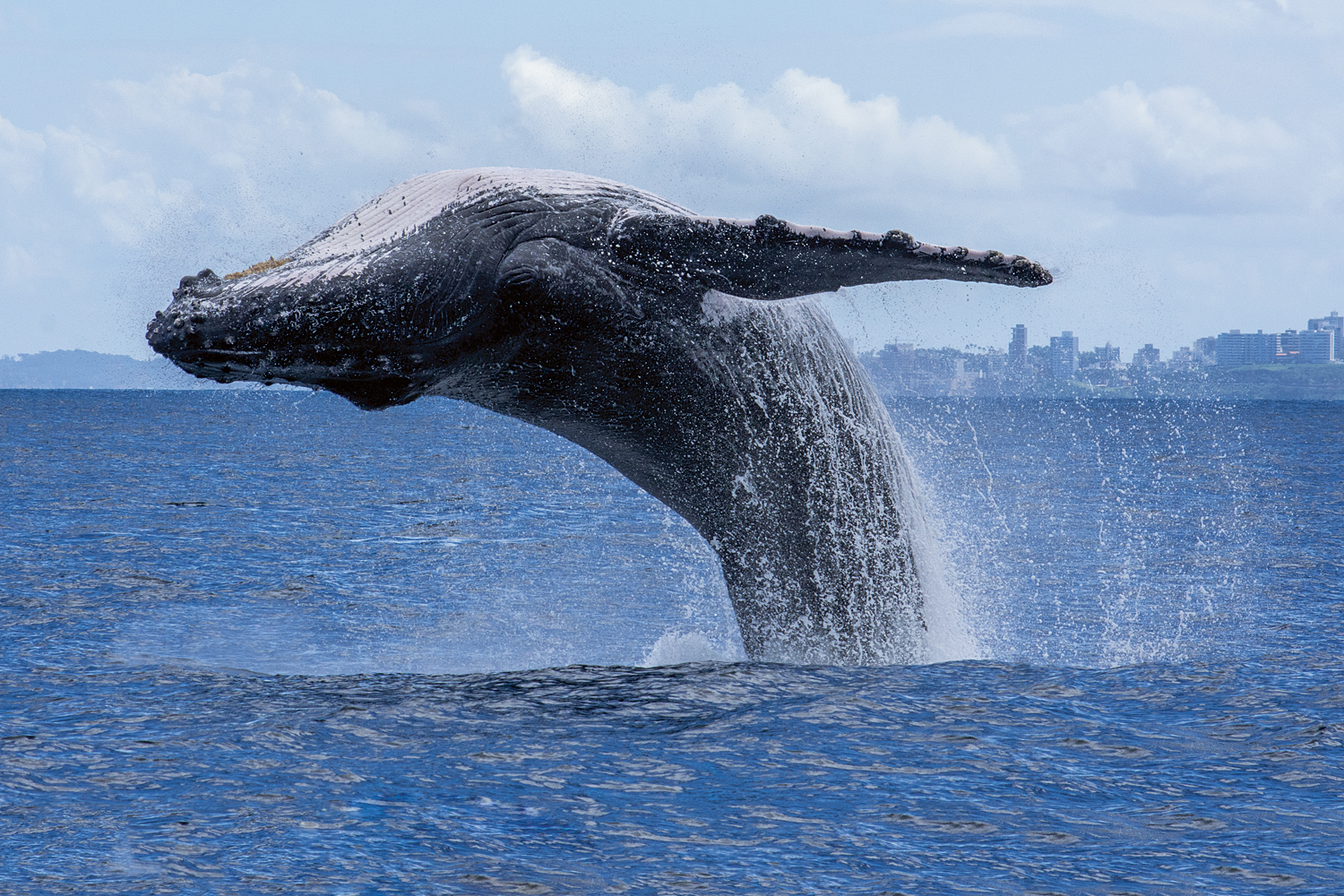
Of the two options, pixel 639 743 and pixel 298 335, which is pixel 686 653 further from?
pixel 298 335

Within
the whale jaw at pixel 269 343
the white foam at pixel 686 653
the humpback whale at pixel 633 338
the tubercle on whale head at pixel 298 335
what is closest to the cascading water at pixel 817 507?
the humpback whale at pixel 633 338

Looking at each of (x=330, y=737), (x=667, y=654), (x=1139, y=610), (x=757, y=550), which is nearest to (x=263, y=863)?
(x=330, y=737)

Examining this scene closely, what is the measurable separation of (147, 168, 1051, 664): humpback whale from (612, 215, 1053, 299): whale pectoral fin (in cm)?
1

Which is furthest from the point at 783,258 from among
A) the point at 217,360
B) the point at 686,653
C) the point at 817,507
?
the point at 686,653

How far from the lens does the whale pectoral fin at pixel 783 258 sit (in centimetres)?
610

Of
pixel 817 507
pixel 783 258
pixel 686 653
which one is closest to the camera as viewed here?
pixel 783 258

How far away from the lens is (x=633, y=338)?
741 centimetres

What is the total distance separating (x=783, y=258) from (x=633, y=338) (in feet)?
4.03

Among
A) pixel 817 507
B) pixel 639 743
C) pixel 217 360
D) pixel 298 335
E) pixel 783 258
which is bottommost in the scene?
pixel 639 743

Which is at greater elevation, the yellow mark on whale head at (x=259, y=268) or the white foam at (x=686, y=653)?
the yellow mark on whale head at (x=259, y=268)

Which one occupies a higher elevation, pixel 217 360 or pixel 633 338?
pixel 633 338

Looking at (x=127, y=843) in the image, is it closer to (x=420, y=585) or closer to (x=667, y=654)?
(x=667, y=654)

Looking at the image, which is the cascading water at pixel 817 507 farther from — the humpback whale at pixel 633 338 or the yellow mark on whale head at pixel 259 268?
the yellow mark on whale head at pixel 259 268

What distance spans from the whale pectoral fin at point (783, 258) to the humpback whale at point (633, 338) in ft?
0.04
